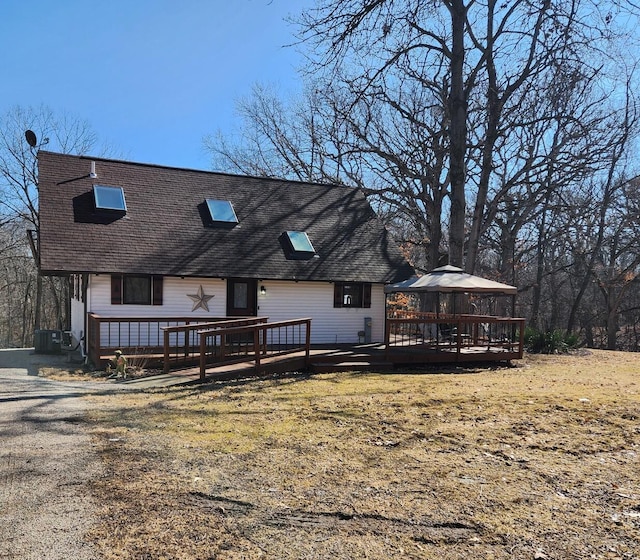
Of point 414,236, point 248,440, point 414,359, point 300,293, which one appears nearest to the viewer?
point 248,440

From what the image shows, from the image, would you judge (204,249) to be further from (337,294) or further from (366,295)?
(366,295)

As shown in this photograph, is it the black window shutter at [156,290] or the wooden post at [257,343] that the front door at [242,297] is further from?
the wooden post at [257,343]

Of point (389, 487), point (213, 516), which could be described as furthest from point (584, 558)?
point (213, 516)

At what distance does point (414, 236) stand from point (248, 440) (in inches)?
1095

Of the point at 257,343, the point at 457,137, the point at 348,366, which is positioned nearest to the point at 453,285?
the point at 348,366

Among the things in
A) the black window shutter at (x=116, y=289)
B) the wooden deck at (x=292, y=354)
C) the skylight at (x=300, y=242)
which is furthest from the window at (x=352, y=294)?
the black window shutter at (x=116, y=289)

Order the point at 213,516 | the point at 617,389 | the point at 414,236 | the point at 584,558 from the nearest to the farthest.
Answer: the point at 584,558
the point at 213,516
the point at 617,389
the point at 414,236

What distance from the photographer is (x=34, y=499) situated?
149 inches

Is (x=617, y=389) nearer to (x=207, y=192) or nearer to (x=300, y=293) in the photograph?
(x=300, y=293)

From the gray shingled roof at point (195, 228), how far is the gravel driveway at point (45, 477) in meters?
6.67

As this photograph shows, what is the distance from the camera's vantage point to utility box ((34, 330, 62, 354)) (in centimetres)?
1591

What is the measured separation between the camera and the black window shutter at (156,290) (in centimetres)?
1462

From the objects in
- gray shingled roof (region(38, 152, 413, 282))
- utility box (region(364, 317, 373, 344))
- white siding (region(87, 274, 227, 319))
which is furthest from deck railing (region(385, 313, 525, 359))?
white siding (region(87, 274, 227, 319))

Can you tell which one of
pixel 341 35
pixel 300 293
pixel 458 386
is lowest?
pixel 458 386
